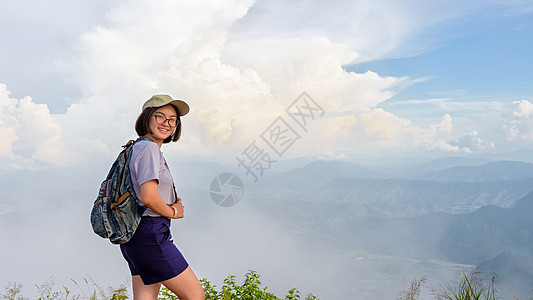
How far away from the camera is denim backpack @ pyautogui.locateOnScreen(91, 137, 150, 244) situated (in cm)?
209

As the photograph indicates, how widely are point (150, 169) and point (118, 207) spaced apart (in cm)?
29

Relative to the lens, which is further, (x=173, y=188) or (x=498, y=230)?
(x=498, y=230)

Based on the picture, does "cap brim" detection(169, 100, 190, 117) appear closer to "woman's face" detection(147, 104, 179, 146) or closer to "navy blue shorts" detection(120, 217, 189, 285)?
"woman's face" detection(147, 104, 179, 146)

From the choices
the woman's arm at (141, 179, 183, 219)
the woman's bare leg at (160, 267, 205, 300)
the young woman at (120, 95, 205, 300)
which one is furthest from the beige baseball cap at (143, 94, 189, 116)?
the woman's bare leg at (160, 267, 205, 300)

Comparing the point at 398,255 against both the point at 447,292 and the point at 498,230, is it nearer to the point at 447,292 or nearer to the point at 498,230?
the point at 498,230

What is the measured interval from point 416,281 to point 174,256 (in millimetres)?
3396

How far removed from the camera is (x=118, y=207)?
82.7 inches

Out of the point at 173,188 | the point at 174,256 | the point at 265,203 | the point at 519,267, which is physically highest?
the point at 265,203

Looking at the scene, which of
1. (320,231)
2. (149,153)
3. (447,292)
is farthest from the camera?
(320,231)

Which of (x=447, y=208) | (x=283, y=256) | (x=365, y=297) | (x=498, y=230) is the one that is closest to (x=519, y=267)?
(x=365, y=297)

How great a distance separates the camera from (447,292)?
444 centimetres

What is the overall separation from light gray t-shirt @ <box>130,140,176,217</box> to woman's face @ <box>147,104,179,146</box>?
160 mm

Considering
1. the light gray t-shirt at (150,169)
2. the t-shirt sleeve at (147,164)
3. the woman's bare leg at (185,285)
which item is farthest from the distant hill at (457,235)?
the t-shirt sleeve at (147,164)

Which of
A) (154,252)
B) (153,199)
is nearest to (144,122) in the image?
(153,199)
